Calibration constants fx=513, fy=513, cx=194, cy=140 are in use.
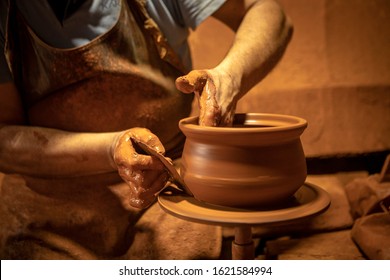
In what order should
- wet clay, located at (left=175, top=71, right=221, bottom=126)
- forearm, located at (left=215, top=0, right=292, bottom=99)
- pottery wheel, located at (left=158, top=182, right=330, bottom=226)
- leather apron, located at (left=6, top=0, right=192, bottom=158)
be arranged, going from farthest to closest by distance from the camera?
1. leather apron, located at (left=6, top=0, right=192, bottom=158)
2. forearm, located at (left=215, top=0, right=292, bottom=99)
3. wet clay, located at (left=175, top=71, right=221, bottom=126)
4. pottery wheel, located at (left=158, top=182, right=330, bottom=226)

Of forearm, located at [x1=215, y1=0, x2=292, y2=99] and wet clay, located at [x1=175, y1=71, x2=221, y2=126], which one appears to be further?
forearm, located at [x1=215, y1=0, x2=292, y2=99]

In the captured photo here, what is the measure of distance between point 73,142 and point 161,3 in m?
0.45

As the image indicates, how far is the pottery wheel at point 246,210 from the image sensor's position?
943 millimetres

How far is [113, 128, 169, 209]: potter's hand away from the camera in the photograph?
3.50ft

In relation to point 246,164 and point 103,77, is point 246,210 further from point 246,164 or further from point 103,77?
point 103,77

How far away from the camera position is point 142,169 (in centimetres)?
107

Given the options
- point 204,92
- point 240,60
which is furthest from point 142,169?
point 240,60

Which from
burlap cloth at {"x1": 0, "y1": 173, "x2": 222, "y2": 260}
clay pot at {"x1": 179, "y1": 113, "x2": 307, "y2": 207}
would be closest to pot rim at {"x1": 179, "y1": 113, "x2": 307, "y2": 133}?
clay pot at {"x1": 179, "y1": 113, "x2": 307, "y2": 207}

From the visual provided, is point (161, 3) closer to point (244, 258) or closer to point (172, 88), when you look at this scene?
point (172, 88)

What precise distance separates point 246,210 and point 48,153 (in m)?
0.64

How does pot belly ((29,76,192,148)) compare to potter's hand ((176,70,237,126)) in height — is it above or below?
below

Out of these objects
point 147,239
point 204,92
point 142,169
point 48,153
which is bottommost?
point 147,239

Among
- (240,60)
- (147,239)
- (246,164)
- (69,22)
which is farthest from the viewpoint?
(147,239)

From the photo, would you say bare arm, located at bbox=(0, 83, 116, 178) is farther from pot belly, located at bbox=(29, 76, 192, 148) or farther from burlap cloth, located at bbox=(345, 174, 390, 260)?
burlap cloth, located at bbox=(345, 174, 390, 260)
